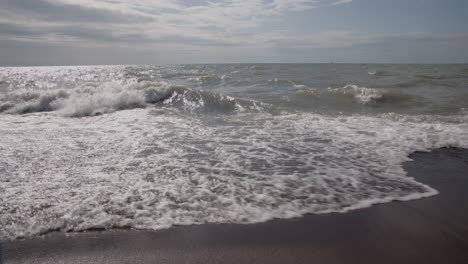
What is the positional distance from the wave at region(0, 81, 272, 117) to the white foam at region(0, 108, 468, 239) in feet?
10.2

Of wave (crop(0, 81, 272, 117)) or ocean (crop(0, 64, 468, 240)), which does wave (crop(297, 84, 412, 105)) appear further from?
wave (crop(0, 81, 272, 117))

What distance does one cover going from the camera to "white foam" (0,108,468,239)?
11.3 ft

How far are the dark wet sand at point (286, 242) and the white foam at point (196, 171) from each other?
19 centimetres

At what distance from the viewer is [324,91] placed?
51.5 feet

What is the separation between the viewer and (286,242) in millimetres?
2947

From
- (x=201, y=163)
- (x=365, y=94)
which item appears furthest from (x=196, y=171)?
(x=365, y=94)

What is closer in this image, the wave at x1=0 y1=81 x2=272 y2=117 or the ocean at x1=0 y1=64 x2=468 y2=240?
the ocean at x1=0 y1=64 x2=468 y2=240

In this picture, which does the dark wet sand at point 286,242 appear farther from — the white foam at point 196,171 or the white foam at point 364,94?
the white foam at point 364,94

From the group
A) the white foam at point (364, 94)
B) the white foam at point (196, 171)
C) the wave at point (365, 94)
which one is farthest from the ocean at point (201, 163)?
the white foam at point (364, 94)

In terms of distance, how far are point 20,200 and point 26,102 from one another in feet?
34.6

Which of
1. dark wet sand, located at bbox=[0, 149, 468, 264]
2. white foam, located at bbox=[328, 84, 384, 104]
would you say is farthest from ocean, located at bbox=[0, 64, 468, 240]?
white foam, located at bbox=[328, 84, 384, 104]

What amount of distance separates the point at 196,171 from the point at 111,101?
→ 8.54 metres

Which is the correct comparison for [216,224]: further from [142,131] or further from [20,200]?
[142,131]

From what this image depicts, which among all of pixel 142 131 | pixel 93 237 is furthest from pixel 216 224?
pixel 142 131
